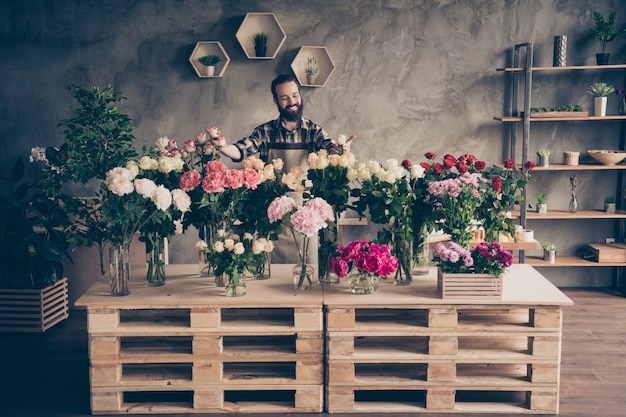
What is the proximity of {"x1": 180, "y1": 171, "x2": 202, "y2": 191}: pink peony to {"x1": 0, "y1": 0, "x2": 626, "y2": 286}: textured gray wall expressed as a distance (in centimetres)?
307

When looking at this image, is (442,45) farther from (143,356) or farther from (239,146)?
(143,356)

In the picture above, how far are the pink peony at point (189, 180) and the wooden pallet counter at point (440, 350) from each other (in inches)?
34.7

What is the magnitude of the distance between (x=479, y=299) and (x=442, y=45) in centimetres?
353

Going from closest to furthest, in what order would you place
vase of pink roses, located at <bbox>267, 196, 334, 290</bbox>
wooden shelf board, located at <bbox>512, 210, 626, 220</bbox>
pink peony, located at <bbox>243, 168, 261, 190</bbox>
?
vase of pink roses, located at <bbox>267, 196, 334, 290</bbox>, pink peony, located at <bbox>243, 168, 261, 190</bbox>, wooden shelf board, located at <bbox>512, 210, 626, 220</bbox>

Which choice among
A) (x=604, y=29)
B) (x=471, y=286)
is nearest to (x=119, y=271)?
(x=471, y=286)

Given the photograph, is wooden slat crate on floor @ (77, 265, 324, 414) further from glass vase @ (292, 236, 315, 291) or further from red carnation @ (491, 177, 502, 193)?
red carnation @ (491, 177, 502, 193)

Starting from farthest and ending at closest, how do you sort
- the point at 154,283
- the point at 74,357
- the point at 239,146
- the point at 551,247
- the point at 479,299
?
the point at 551,247 → the point at 239,146 → the point at 74,357 → the point at 154,283 → the point at 479,299

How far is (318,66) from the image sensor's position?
6.50m

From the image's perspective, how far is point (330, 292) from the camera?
3.71m

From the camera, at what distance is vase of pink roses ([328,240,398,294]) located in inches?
138

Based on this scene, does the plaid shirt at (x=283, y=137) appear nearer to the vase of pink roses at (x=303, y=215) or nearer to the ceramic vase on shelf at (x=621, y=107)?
the vase of pink roses at (x=303, y=215)

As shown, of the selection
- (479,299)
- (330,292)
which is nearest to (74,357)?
(330,292)

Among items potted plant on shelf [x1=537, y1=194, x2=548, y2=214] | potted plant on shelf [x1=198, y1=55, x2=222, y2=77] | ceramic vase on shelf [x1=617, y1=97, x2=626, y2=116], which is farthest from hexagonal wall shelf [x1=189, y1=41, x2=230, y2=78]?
ceramic vase on shelf [x1=617, y1=97, x2=626, y2=116]

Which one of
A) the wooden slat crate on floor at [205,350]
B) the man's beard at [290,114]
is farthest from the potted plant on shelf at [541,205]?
the wooden slat crate on floor at [205,350]
